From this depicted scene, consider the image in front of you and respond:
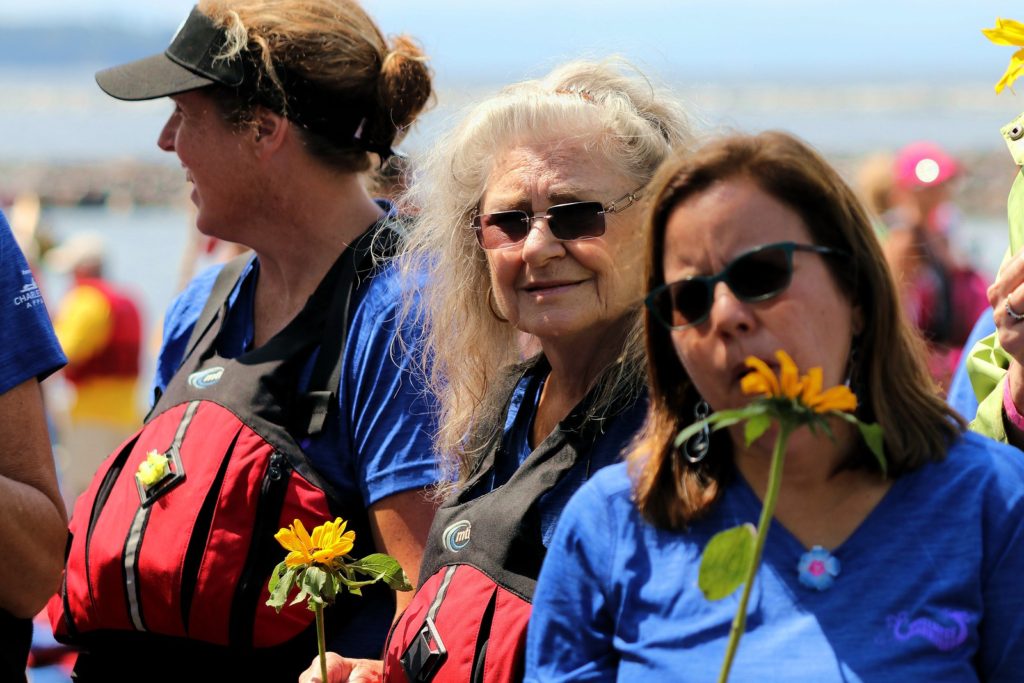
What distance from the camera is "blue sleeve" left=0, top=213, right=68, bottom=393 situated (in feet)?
7.98

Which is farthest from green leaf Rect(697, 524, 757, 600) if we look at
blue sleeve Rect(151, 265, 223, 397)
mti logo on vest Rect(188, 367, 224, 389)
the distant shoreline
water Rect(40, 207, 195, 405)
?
the distant shoreline

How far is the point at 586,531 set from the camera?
1812 millimetres

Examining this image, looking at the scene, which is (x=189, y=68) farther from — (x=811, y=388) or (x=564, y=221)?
(x=811, y=388)

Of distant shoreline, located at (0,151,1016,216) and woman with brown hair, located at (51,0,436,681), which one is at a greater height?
woman with brown hair, located at (51,0,436,681)

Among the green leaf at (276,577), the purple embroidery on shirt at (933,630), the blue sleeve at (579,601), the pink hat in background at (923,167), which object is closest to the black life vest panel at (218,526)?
the green leaf at (276,577)

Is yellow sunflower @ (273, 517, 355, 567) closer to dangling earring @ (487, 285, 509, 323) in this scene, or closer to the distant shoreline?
dangling earring @ (487, 285, 509, 323)

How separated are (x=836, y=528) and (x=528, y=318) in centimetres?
82

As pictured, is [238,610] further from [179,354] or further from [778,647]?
[778,647]

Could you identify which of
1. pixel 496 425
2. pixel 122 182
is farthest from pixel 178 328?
pixel 122 182

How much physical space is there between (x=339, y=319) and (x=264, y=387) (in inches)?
8.4

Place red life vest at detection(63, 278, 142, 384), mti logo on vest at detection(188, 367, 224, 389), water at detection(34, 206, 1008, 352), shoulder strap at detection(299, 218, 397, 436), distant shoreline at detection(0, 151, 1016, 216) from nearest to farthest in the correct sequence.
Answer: shoulder strap at detection(299, 218, 397, 436) → mti logo on vest at detection(188, 367, 224, 389) → red life vest at detection(63, 278, 142, 384) → water at detection(34, 206, 1008, 352) → distant shoreline at detection(0, 151, 1016, 216)

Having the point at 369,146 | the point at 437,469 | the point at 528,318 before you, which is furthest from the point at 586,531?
the point at 369,146

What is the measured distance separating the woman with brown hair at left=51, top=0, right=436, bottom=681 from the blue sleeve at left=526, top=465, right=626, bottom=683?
83 cm

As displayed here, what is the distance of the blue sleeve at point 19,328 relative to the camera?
2432 millimetres
